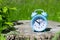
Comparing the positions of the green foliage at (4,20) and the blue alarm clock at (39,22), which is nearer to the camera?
the blue alarm clock at (39,22)

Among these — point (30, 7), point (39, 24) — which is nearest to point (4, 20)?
point (39, 24)

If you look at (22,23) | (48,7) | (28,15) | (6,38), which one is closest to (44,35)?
(6,38)

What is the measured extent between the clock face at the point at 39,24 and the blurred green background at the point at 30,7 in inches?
117

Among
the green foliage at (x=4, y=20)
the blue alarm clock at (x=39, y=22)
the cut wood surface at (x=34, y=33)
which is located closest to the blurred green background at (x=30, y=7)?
the green foliage at (x=4, y=20)

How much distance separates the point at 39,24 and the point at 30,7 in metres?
4.17

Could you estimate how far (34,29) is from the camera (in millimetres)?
6184

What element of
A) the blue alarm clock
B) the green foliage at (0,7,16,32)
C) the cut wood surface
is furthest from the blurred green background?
the blue alarm clock

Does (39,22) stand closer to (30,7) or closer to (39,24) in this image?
(39,24)

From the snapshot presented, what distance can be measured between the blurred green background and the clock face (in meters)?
2.96

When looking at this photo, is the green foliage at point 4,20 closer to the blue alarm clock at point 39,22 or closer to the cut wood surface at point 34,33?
the cut wood surface at point 34,33

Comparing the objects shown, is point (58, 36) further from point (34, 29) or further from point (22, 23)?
point (22, 23)

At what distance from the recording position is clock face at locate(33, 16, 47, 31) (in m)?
6.12

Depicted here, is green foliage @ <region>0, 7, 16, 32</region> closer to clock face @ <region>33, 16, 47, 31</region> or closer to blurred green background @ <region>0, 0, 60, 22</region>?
clock face @ <region>33, 16, 47, 31</region>

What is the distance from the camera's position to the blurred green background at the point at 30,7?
369 inches
